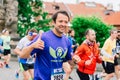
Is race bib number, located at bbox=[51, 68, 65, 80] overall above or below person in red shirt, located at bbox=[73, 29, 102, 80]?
above

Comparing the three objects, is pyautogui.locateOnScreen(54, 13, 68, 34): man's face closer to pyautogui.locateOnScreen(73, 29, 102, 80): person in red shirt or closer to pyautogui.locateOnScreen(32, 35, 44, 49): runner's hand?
pyautogui.locateOnScreen(32, 35, 44, 49): runner's hand

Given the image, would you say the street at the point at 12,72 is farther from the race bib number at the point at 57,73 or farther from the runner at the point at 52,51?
the runner at the point at 52,51

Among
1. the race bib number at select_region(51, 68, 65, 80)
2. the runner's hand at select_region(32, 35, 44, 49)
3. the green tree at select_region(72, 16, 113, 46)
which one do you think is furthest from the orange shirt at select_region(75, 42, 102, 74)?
the green tree at select_region(72, 16, 113, 46)

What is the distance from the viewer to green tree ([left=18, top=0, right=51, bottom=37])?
45409 millimetres

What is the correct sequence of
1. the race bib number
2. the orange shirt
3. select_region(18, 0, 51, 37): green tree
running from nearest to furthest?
the race bib number → the orange shirt → select_region(18, 0, 51, 37): green tree

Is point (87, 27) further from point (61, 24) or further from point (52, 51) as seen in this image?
point (61, 24)

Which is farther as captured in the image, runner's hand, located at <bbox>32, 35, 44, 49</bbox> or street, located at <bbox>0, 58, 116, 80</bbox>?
street, located at <bbox>0, 58, 116, 80</bbox>

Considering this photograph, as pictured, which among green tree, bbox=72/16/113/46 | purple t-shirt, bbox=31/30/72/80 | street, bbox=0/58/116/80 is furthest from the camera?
green tree, bbox=72/16/113/46

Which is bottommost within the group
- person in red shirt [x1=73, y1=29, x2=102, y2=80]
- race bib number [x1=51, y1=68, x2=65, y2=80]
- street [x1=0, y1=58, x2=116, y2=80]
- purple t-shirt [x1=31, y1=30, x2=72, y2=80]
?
street [x1=0, y1=58, x2=116, y2=80]

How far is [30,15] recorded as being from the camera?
4797cm

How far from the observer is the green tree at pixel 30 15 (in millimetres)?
45409

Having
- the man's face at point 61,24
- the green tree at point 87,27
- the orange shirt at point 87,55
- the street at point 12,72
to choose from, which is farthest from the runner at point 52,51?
the green tree at point 87,27

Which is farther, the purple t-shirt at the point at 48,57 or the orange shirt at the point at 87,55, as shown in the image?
the orange shirt at the point at 87,55

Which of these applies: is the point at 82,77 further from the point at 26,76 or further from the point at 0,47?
the point at 0,47
